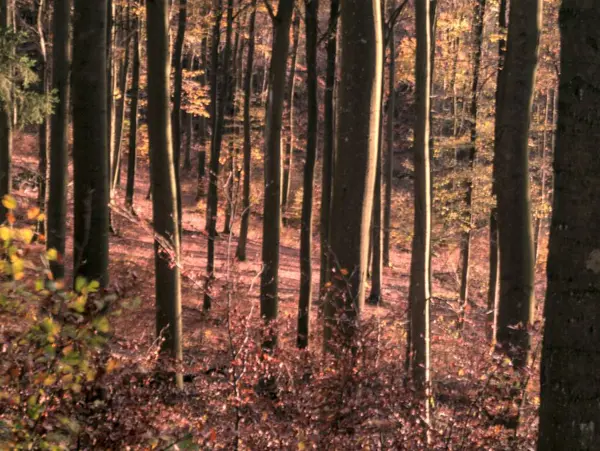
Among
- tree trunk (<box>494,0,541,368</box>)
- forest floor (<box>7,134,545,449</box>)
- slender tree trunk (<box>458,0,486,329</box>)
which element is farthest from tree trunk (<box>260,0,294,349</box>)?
slender tree trunk (<box>458,0,486,329</box>)

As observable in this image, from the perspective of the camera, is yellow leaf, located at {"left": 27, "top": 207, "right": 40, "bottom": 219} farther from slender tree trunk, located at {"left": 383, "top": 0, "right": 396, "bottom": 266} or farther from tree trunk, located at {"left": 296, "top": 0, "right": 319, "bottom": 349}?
slender tree trunk, located at {"left": 383, "top": 0, "right": 396, "bottom": 266}

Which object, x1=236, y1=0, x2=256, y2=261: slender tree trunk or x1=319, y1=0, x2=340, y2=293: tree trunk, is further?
x1=236, y1=0, x2=256, y2=261: slender tree trunk

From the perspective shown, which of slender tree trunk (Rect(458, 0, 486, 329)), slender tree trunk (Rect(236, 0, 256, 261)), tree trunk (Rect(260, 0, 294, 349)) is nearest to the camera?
tree trunk (Rect(260, 0, 294, 349))

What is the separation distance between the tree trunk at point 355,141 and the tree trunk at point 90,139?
227cm

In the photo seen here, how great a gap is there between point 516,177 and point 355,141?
2.64 meters

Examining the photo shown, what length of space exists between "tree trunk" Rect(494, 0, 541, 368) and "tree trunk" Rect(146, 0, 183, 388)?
13.2 ft

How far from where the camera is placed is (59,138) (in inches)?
434

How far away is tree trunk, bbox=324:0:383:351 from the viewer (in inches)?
256

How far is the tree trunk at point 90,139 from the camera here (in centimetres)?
609

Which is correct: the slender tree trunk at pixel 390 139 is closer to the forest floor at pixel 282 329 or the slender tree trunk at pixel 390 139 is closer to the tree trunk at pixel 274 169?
the forest floor at pixel 282 329

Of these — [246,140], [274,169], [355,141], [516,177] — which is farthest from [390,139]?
[355,141]

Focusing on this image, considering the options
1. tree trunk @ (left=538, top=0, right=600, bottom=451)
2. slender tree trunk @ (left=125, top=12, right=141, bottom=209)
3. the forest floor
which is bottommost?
the forest floor

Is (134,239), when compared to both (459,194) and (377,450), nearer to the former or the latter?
(459,194)

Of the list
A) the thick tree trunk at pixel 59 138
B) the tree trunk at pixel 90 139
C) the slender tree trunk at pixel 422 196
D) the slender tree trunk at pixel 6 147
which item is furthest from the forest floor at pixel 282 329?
the slender tree trunk at pixel 6 147
